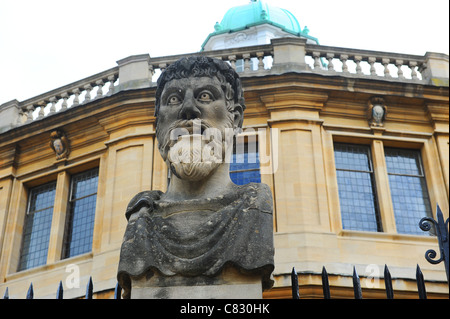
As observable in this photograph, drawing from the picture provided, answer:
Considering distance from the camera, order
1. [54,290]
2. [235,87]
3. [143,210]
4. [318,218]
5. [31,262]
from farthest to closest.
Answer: [31,262] → [54,290] → [318,218] → [235,87] → [143,210]

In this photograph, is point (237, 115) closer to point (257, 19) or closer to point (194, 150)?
point (194, 150)

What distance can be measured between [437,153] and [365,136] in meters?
1.98

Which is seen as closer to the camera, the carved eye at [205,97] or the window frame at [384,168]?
Answer: the carved eye at [205,97]

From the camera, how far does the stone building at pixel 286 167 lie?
14.9 meters

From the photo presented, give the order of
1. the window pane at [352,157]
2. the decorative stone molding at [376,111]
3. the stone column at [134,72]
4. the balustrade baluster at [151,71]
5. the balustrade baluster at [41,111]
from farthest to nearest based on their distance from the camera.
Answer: the balustrade baluster at [41,111] → the balustrade baluster at [151,71] → the stone column at [134,72] → the decorative stone molding at [376,111] → the window pane at [352,157]

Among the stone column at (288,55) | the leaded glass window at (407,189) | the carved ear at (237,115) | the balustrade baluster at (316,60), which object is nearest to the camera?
the carved ear at (237,115)

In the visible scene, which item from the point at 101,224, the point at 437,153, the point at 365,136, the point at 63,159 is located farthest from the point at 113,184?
the point at 437,153

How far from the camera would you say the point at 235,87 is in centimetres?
477

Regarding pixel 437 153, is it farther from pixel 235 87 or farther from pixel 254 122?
pixel 235 87

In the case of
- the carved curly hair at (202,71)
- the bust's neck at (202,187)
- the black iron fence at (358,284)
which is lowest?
the black iron fence at (358,284)

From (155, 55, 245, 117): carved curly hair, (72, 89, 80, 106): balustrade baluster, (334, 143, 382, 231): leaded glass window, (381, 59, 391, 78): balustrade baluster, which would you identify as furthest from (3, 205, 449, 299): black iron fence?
(72, 89, 80, 106): balustrade baluster

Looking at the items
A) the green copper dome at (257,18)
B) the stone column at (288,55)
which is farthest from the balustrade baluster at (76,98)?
the green copper dome at (257,18)

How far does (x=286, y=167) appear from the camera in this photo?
15586 millimetres

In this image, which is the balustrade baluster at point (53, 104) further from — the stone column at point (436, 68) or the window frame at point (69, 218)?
the stone column at point (436, 68)
